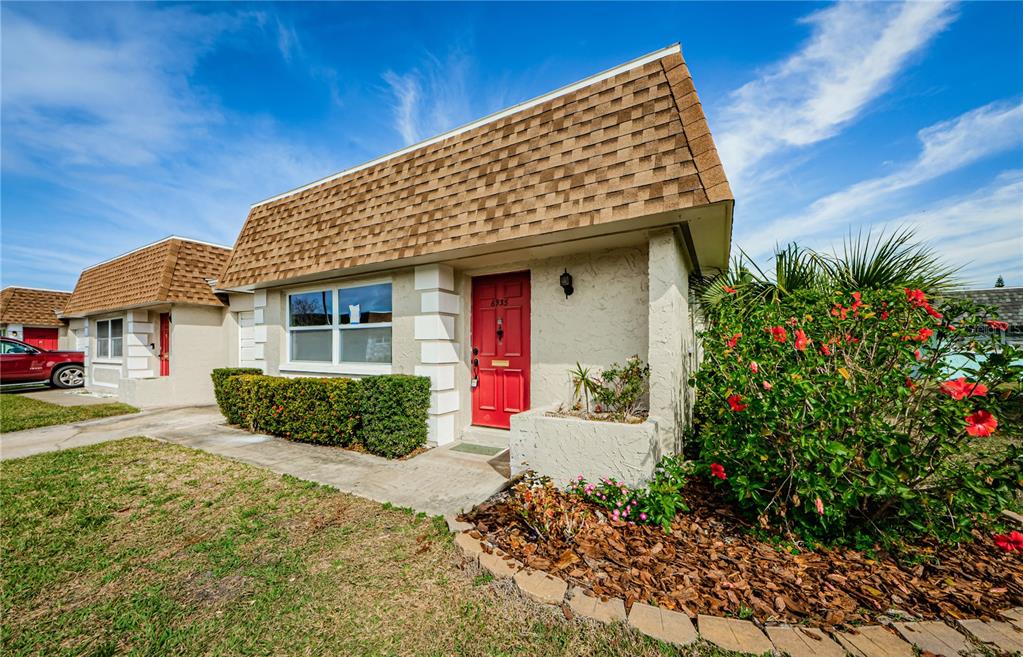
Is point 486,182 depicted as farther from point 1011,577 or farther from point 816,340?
point 1011,577

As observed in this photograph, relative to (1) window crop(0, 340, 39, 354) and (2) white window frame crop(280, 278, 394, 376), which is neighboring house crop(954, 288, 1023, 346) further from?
(1) window crop(0, 340, 39, 354)

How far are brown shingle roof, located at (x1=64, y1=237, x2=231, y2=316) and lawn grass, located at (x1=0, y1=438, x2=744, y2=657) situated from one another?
7.58m

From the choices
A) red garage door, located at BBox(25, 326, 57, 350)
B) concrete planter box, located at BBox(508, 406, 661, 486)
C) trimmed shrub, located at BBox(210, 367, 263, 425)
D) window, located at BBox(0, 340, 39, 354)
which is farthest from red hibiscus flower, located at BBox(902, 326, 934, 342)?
red garage door, located at BBox(25, 326, 57, 350)

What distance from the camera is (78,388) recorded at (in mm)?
14484

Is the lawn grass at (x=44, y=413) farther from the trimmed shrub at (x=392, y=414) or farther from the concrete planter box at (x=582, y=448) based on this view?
the concrete planter box at (x=582, y=448)

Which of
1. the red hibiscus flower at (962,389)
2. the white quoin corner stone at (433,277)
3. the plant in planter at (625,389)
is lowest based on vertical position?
the plant in planter at (625,389)

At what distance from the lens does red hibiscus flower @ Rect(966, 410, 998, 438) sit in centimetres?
245

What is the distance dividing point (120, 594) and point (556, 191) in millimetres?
5250

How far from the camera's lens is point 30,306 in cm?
1916

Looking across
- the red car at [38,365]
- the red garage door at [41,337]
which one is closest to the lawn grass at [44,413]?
the red car at [38,365]

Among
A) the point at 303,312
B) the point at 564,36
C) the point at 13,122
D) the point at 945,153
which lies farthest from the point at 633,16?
the point at 13,122

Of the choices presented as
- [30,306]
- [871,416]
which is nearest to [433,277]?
[871,416]

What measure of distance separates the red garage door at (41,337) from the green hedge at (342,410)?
22.5 m

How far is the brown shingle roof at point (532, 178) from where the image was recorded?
4.00m
